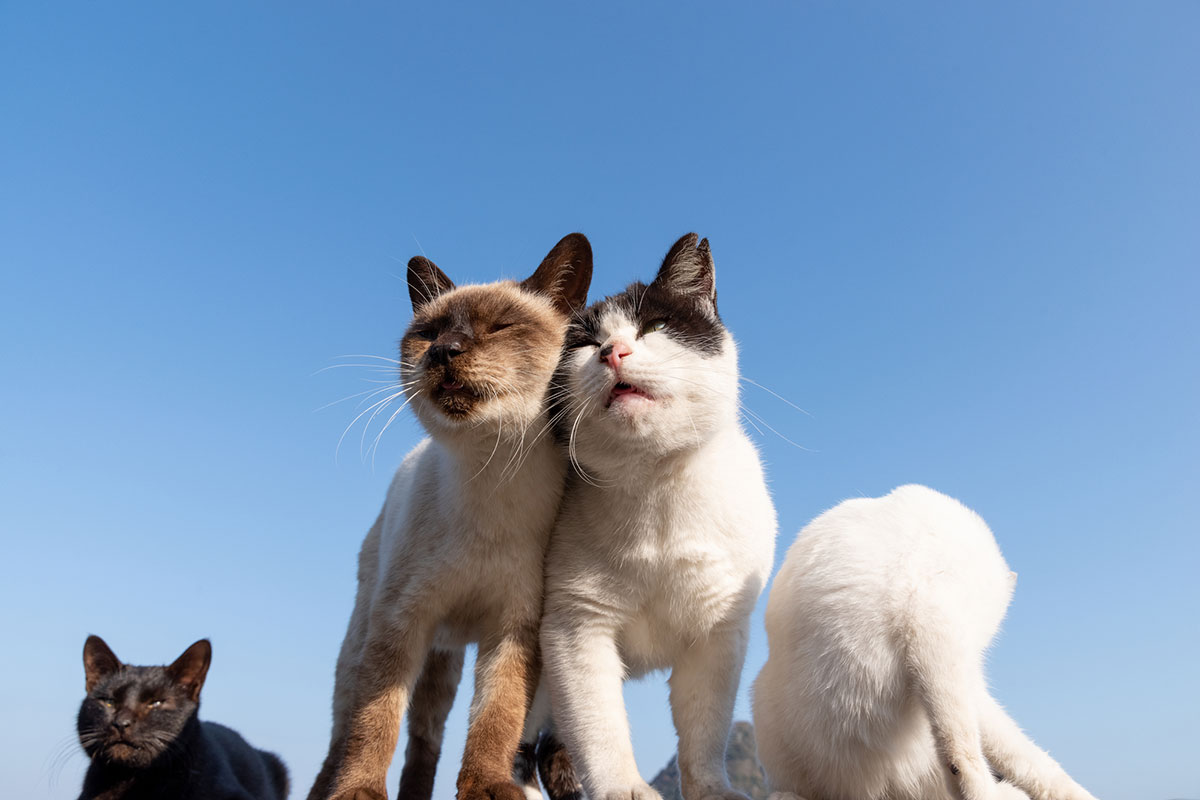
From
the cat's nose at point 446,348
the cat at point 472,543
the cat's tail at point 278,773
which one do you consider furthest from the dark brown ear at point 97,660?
the cat's nose at point 446,348

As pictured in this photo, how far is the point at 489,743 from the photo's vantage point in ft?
10.4

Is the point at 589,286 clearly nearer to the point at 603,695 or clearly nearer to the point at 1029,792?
the point at 603,695

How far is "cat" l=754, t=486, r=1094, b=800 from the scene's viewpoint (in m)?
2.55

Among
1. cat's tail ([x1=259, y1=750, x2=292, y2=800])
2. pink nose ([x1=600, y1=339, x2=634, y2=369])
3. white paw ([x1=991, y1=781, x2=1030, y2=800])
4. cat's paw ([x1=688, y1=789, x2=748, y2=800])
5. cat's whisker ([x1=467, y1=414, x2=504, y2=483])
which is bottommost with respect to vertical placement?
cat's tail ([x1=259, y1=750, x2=292, y2=800])

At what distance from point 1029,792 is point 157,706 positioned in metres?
4.66

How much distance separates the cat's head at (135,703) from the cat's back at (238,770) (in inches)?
12.0

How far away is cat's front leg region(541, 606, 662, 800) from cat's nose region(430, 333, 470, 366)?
1.13 metres

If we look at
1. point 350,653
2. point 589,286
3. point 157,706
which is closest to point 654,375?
point 589,286

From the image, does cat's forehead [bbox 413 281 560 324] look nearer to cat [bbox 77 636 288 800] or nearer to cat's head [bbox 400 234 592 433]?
cat's head [bbox 400 234 592 433]

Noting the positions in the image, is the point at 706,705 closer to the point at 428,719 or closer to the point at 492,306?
the point at 428,719

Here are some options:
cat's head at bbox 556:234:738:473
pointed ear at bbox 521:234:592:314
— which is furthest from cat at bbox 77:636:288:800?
pointed ear at bbox 521:234:592:314

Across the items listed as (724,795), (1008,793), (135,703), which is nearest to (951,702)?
(1008,793)

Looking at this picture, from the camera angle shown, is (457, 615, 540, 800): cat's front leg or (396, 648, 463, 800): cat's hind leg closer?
Answer: (457, 615, 540, 800): cat's front leg

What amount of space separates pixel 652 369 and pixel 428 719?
228 cm
